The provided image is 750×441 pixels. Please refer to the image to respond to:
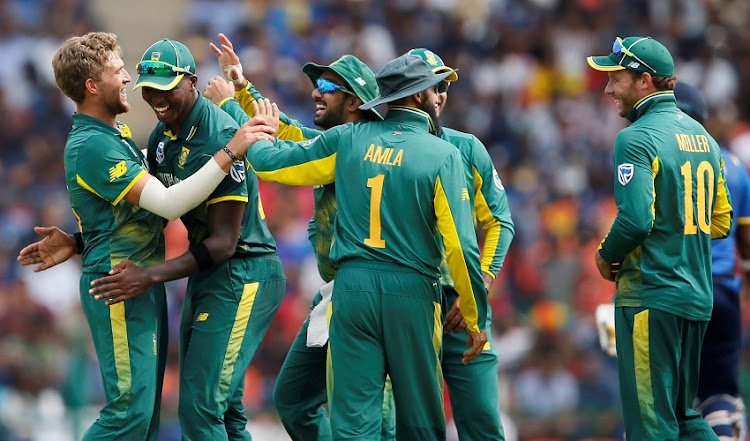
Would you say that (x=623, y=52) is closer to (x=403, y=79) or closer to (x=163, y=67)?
(x=403, y=79)

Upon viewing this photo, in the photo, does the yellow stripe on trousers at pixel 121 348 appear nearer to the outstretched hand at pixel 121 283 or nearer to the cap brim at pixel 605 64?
the outstretched hand at pixel 121 283

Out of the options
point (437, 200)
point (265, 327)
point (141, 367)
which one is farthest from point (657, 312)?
point (141, 367)

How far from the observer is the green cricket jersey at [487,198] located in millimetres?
7512

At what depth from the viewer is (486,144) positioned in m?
16.3

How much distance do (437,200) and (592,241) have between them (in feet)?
26.4

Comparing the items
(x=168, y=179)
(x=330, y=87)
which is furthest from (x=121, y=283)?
(x=330, y=87)

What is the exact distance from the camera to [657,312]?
23.6 feet

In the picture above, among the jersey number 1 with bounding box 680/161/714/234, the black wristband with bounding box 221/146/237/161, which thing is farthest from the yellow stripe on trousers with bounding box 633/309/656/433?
the black wristband with bounding box 221/146/237/161

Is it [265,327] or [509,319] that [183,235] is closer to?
[509,319]

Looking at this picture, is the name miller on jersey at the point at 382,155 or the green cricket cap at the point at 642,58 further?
the green cricket cap at the point at 642,58

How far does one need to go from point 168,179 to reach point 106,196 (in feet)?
1.98

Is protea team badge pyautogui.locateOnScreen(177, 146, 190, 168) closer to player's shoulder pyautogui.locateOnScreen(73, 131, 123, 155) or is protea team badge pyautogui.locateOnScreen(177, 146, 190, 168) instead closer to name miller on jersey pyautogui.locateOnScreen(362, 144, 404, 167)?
player's shoulder pyautogui.locateOnScreen(73, 131, 123, 155)

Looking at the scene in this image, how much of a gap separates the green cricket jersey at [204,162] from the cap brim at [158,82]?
282 mm

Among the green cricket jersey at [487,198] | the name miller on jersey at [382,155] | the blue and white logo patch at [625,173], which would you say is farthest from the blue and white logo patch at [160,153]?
the blue and white logo patch at [625,173]
